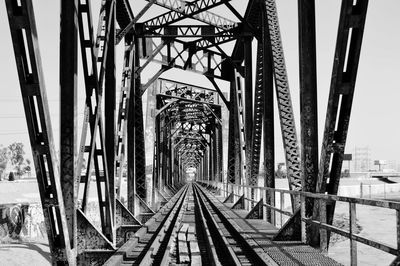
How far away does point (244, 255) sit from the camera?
7461 mm

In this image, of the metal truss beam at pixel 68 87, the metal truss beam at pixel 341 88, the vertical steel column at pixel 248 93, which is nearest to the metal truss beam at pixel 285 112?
the metal truss beam at pixel 341 88

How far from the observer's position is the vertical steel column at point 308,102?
7.21 metres

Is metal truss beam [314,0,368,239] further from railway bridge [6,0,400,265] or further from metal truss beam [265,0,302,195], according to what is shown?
metal truss beam [265,0,302,195]

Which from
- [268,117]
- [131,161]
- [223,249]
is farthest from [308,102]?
[131,161]

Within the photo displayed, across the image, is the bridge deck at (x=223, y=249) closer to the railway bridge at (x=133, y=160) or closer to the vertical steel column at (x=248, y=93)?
the railway bridge at (x=133, y=160)

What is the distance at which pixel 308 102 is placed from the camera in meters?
7.24

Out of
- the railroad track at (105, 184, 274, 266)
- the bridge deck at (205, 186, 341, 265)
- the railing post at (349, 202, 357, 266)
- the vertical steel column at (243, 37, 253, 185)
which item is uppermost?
the vertical steel column at (243, 37, 253, 185)

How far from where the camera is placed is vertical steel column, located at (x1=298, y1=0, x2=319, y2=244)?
23.6ft

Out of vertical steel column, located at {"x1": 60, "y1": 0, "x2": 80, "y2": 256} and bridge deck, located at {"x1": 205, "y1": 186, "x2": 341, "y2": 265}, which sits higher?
vertical steel column, located at {"x1": 60, "y1": 0, "x2": 80, "y2": 256}

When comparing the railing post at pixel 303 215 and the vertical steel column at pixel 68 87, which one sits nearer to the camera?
the vertical steel column at pixel 68 87

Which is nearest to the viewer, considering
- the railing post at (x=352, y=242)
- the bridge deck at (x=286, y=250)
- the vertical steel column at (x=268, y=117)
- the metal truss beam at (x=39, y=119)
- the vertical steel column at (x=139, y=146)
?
the metal truss beam at (x=39, y=119)

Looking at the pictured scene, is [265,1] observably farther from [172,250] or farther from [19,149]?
[19,149]

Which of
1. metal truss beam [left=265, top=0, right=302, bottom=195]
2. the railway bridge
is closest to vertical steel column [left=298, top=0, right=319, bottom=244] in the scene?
the railway bridge

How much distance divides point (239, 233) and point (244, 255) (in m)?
1.90
